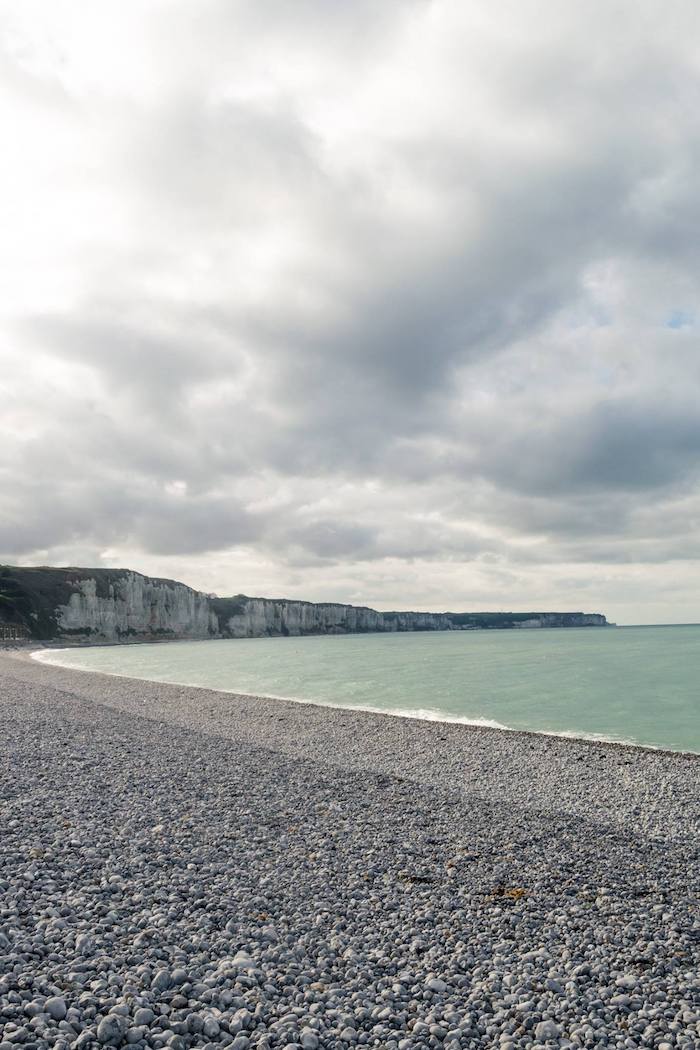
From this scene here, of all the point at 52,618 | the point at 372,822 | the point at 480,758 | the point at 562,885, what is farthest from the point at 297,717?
the point at 52,618

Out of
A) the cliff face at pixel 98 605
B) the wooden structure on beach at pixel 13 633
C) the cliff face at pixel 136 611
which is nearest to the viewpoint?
the wooden structure on beach at pixel 13 633

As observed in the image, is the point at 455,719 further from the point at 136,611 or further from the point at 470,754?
the point at 136,611

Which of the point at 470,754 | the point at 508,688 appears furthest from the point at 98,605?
the point at 470,754

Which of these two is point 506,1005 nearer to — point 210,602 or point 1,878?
point 1,878

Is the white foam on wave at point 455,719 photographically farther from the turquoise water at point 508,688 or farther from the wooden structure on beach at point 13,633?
the wooden structure on beach at point 13,633

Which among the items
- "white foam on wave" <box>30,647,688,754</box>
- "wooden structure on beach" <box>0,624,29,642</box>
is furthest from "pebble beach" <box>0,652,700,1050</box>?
"wooden structure on beach" <box>0,624,29,642</box>

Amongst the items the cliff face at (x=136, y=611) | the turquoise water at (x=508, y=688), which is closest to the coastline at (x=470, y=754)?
the turquoise water at (x=508, y=688)

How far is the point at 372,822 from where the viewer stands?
12.6 meters

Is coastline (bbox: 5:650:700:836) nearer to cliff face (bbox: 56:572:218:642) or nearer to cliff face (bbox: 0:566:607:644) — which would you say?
cliff face (bbox: 0:566:607:644)

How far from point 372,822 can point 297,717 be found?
20.2m

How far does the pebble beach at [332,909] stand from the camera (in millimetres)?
6098

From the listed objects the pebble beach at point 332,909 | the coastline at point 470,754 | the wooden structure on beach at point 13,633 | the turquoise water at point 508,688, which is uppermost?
the pebble beach at point 332,909

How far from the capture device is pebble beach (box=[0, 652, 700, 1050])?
6.10 meters

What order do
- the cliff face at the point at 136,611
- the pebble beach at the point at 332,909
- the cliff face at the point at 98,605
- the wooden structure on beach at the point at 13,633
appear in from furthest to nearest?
the cliff face at the point at 136,611, the cliff face at the point at 98,605, the wooden structure on beach at the point at 13,633, the pebble beach at the point at 332,909
